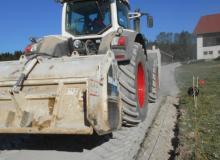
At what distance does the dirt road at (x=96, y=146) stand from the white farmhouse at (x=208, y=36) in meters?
64.6

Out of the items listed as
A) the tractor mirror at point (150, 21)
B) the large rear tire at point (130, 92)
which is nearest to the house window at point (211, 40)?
the tractor mirror at point (150, 21)

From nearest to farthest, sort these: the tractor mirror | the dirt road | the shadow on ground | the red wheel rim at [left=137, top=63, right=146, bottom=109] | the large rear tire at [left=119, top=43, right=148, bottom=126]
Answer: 1. the dirt road
2. the shadow on ground
3. the large rear tire at [left=119, top=43, right=148, bottom=126]
4. the red wheel rim at [left=137, top=63, right=146, bottom=109]
5. the tractor mirror

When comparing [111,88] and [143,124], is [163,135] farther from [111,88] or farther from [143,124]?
[111,88]

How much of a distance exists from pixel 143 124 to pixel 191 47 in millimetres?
90699

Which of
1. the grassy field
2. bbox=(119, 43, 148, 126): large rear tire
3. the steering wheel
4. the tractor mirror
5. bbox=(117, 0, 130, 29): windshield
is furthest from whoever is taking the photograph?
the tractor mirror

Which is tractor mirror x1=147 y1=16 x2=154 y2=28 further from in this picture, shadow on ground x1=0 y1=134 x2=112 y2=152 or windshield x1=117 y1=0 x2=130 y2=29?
shadow on ground x1=0 y1=134 x2=112 y2=152

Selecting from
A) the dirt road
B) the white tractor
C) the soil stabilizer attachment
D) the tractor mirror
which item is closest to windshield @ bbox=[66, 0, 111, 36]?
the white tractor

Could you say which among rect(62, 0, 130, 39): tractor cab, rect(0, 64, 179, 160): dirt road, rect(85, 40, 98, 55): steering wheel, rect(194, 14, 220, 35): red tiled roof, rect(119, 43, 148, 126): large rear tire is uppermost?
rect(194, 14, 220, 35): red tiled roof

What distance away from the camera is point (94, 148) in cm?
548

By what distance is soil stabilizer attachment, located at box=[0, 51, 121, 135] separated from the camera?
4.87 m

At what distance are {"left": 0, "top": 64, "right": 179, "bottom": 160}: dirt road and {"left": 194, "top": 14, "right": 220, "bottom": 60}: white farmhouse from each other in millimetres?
64587

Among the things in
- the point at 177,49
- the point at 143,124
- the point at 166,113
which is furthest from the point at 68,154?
the point at 177,49

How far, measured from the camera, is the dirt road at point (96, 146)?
5.15 m

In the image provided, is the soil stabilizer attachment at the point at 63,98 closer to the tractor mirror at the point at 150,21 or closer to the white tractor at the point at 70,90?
the white tractor at the point at 70,90
